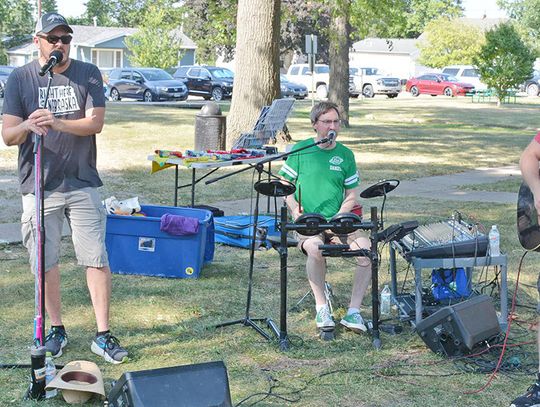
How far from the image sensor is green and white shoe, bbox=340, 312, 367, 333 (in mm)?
5723

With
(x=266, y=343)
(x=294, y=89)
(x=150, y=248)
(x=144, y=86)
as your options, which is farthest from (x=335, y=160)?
(x=294, y=89)

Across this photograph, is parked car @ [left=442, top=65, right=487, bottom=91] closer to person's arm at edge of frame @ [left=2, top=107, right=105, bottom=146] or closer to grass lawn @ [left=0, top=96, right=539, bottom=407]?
grass lawn @ [left=0, top=96, right=539, bottom=407]

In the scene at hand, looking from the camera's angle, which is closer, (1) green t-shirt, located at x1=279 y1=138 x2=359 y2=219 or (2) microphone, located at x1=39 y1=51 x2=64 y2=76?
(2) microphone, located at x1=39 y1=51 x2=64 y2=76

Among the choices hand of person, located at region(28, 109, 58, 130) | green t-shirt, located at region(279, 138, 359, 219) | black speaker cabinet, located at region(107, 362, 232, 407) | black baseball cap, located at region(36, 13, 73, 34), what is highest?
black baseball cap, located at region(36, 13, 73, 34)

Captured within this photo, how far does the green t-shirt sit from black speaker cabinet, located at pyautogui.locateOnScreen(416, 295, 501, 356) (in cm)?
114

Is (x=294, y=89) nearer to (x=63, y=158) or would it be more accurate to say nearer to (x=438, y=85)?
(x=438, y=85)

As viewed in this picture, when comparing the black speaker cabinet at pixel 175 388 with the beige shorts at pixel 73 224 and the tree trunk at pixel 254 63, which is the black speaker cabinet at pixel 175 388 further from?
the tree trunk at pixel 254 63

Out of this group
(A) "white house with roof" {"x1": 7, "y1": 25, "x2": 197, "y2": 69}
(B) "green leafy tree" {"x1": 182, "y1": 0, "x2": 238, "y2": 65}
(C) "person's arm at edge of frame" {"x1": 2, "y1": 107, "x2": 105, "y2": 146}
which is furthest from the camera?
(A) "white house with roof" {"x1": 7, "y1": 25, "x2": 197, "y2": 69}

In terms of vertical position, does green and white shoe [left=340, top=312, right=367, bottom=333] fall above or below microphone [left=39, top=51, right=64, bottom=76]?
below

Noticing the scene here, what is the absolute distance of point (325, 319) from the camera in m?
5.66

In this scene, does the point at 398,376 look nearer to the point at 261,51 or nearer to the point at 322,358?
the point at 322,358

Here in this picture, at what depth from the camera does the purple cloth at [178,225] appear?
6895 mm

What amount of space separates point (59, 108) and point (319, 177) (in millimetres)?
1922

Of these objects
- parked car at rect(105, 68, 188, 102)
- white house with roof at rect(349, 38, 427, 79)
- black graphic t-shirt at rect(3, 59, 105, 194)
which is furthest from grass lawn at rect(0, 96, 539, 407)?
white house with roof at rect(349, 38, 427, 79)
